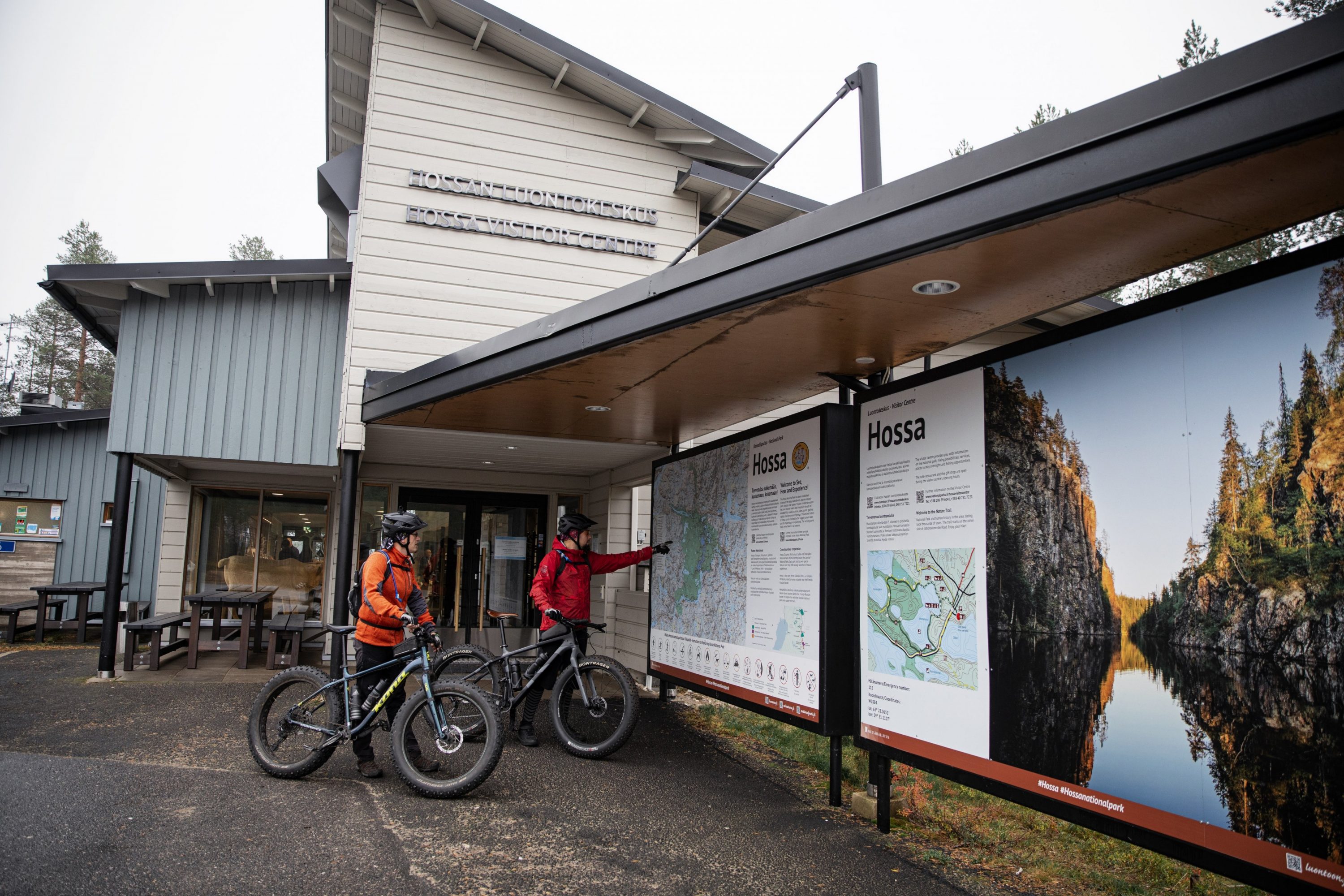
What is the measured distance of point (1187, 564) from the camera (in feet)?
10.3

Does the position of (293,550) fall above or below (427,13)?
below

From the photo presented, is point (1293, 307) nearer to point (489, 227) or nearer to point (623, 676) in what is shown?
point (623, 676)

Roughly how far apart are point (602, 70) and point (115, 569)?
8.28 m

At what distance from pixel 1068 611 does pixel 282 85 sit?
3448 centimetres

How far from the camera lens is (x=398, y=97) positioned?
1027 cm

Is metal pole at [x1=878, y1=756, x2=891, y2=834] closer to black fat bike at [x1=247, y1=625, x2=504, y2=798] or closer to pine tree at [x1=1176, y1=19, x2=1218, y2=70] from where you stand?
black fat bike at [x1=247, y1=625, x2=504, y2=798]

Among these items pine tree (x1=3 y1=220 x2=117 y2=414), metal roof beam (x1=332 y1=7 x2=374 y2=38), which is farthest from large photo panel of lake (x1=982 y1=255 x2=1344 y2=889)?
pine tree (x1=3 y1=220 x2=117 y2=414)

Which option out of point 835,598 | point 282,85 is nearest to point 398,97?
point 835,598

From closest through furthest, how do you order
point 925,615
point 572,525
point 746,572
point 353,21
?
point 925,615
point 746,572
point 572,525
point 353,21

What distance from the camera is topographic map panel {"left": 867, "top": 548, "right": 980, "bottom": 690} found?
4.12m

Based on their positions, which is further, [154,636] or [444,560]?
[444,560]

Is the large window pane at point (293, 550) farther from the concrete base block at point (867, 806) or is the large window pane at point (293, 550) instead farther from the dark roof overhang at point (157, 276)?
the concrete base block at point (867, 806)

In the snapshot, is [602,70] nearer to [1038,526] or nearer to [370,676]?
Answer: [370,676]

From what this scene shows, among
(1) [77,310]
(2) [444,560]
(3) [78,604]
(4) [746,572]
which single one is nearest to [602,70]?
(2) [444,560]
